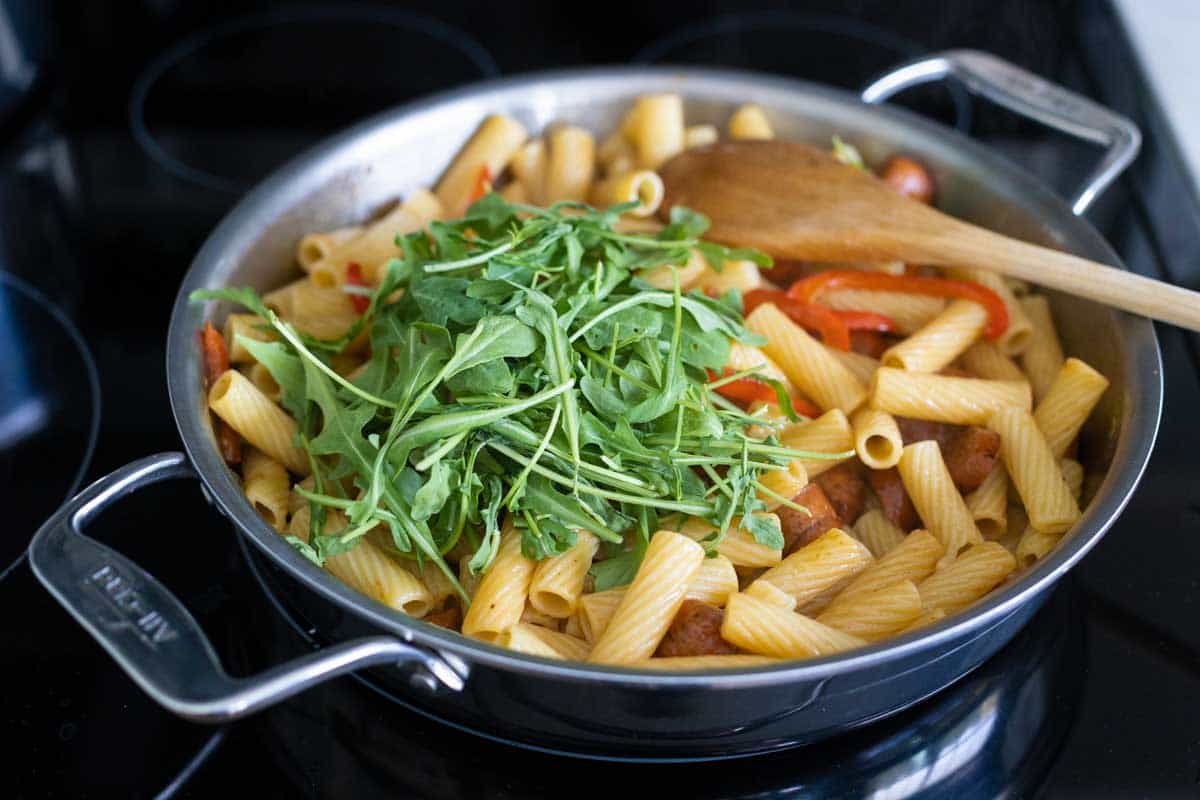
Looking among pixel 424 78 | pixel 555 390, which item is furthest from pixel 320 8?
pixel 555 390

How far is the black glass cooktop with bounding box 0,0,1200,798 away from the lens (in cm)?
128

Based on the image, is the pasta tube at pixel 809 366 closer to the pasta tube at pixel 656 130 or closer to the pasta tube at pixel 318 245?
the pasta tube at pixel 656 130

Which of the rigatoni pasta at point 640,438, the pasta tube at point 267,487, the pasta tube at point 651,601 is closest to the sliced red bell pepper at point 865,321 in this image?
the rigatoni pasta at point 640,438

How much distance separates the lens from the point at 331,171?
177 cm

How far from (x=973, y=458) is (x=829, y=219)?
Result: 1.27ft

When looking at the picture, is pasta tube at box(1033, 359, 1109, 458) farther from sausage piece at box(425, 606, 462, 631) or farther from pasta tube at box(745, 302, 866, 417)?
sausage piece at box(425, 606, 462, 631)

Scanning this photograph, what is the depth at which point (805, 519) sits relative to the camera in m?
1.42

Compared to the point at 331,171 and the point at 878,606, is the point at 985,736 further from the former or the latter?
the point at 331,171

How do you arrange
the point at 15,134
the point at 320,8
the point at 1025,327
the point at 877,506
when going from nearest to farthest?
the point at 877,506, the point at 1025,327, the point at 15,134, the point at 320,8

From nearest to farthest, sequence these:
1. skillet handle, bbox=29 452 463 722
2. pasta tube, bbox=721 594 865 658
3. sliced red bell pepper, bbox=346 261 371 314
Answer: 1. skillet handle, bbox=29 452 463 722
2. pasta tube, bbox=721 594 865 658
3. sliced red bell pepper, bbox=346 261 371 314

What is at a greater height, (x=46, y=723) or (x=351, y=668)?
(x=351, y=668)

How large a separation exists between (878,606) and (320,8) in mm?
1669

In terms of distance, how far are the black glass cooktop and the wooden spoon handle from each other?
0.26 m

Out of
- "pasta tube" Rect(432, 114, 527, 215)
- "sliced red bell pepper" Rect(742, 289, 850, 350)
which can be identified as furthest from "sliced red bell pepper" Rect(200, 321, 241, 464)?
"sliced red bell pepper" Rect(742, 289, 850, 350)
